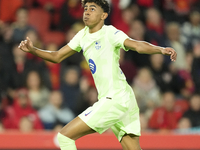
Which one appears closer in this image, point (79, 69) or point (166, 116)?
point (166, 116)

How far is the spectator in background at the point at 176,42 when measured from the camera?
8523mm

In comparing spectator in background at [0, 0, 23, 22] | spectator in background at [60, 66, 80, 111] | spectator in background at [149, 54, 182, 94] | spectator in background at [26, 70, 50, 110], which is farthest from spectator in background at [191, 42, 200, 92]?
spectator in background at [0, 0, 23, 22]

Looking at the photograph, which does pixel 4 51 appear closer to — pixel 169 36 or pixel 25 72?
pixel 25 72

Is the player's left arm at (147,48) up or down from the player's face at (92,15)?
down

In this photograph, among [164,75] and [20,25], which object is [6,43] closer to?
[20,25]

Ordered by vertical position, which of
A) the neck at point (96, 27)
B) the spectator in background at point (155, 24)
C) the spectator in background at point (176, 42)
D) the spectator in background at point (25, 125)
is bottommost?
the spectator in background at point (25, 125)

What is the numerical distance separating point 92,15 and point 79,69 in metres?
3.64

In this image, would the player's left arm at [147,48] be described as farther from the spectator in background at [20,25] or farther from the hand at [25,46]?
the spectator in background at [20,25]

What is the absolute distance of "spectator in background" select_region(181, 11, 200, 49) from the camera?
9.05 m

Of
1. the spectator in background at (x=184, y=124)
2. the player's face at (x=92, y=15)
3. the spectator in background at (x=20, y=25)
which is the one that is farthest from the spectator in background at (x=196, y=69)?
the player's face at (x=92, y=15)

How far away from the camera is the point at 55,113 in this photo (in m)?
7.05

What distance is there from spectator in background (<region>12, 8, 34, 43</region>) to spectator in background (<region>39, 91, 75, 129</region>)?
1456 millimetres

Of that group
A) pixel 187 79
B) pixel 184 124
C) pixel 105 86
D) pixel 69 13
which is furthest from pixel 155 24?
pixel 105 86

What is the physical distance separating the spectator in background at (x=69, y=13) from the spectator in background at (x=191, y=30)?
8.11 ft
